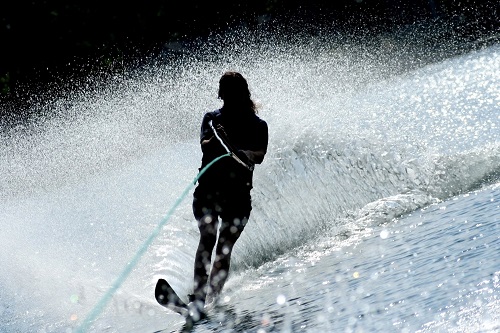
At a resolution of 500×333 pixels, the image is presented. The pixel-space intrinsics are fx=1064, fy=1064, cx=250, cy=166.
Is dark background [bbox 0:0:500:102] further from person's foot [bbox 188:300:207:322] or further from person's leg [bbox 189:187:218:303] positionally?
person's foot [bbox 188:300:207:322]

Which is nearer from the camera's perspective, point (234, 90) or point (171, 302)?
point (171, 302)

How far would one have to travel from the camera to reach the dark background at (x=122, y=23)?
153 ft

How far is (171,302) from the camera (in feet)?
19.4

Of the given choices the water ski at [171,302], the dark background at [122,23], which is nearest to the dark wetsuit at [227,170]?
the water ski at [171,302]

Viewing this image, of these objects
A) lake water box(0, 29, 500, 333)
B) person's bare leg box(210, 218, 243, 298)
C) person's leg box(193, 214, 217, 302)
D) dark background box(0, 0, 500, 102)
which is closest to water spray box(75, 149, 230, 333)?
lake water box(0, 29, 500, 333)

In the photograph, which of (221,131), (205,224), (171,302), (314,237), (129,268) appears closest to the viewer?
(129,268)

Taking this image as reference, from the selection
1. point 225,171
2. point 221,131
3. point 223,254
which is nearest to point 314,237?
point 223,254

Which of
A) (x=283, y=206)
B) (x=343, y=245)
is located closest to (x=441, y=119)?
(x=283, y=206)

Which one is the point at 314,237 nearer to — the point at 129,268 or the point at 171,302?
the point at 171,302

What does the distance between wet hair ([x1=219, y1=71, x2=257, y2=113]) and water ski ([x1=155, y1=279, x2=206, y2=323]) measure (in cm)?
119

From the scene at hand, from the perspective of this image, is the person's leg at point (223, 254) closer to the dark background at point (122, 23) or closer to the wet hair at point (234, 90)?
the wet hair at point (234, 90)

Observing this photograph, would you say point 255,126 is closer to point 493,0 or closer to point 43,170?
point 43,170

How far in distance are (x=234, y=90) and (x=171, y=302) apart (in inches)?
52.3

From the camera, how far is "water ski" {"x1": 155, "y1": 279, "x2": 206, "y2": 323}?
19.3ft
